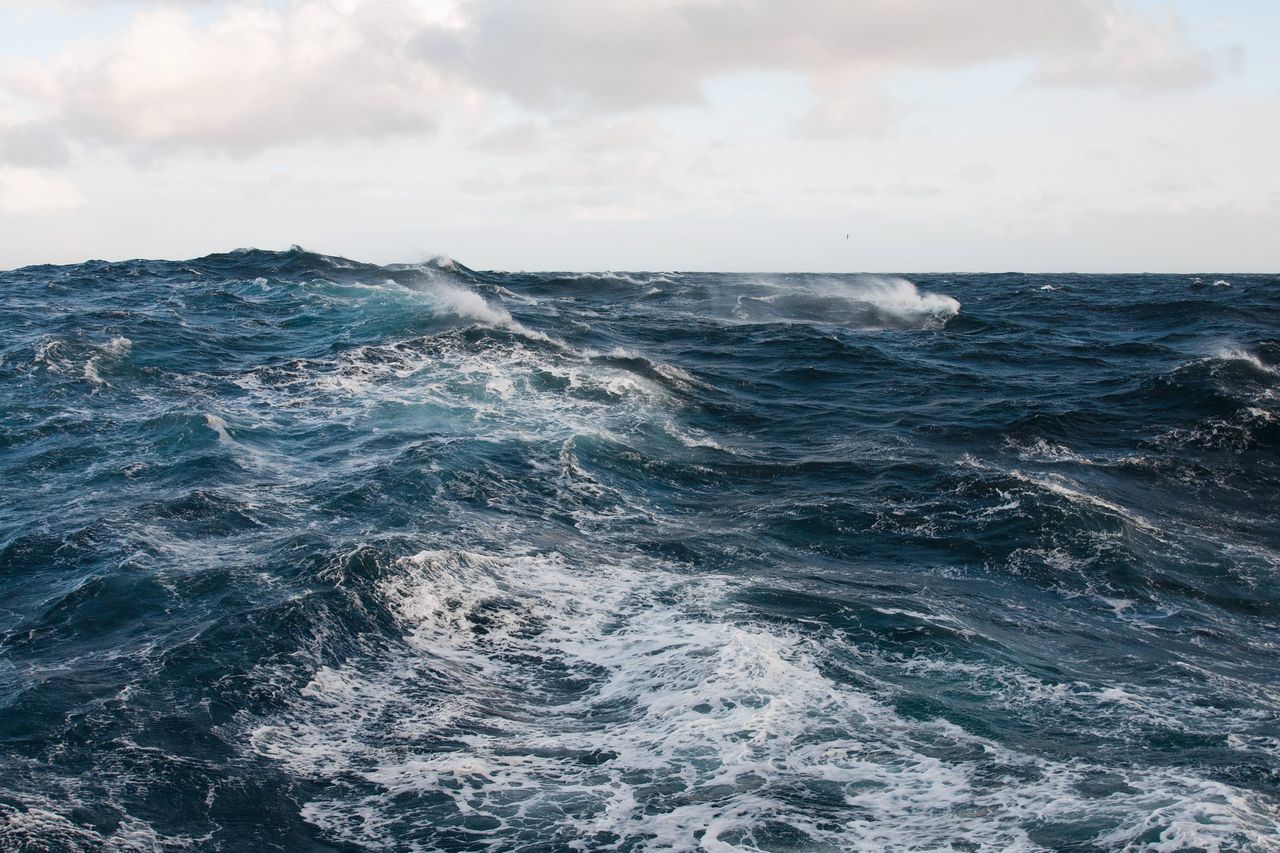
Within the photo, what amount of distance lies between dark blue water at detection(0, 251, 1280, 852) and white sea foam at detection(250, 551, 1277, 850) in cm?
6

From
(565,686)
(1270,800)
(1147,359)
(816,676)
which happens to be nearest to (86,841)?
(565,686)

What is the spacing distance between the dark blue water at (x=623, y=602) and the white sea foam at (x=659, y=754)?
6cm

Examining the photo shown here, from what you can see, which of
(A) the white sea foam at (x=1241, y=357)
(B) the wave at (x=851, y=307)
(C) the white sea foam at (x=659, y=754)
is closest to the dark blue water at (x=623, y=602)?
(C) the white sea foam at (x=659, y=754)

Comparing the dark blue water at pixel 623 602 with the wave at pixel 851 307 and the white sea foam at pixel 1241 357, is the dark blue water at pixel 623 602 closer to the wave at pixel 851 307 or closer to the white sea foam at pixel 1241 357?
the white sea foam at pixel 1241 357

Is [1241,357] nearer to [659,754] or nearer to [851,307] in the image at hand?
[851,307]

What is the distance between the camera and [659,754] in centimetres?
1243

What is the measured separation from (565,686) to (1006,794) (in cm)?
653

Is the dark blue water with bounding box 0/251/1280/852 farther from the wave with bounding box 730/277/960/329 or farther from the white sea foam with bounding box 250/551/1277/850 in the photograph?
the wave with bounding box 730/277/960/329

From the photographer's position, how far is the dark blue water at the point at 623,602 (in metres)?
11.2

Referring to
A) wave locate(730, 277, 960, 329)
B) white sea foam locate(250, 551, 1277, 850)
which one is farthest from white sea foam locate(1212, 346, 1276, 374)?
white sea foam locate(250, 551, 1277, 850)

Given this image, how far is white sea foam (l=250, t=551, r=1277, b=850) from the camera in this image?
10672 millimetres

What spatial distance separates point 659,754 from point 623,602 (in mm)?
5155

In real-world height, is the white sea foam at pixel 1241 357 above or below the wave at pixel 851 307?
below

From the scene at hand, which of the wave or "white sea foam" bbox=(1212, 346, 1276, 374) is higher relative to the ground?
the wave
